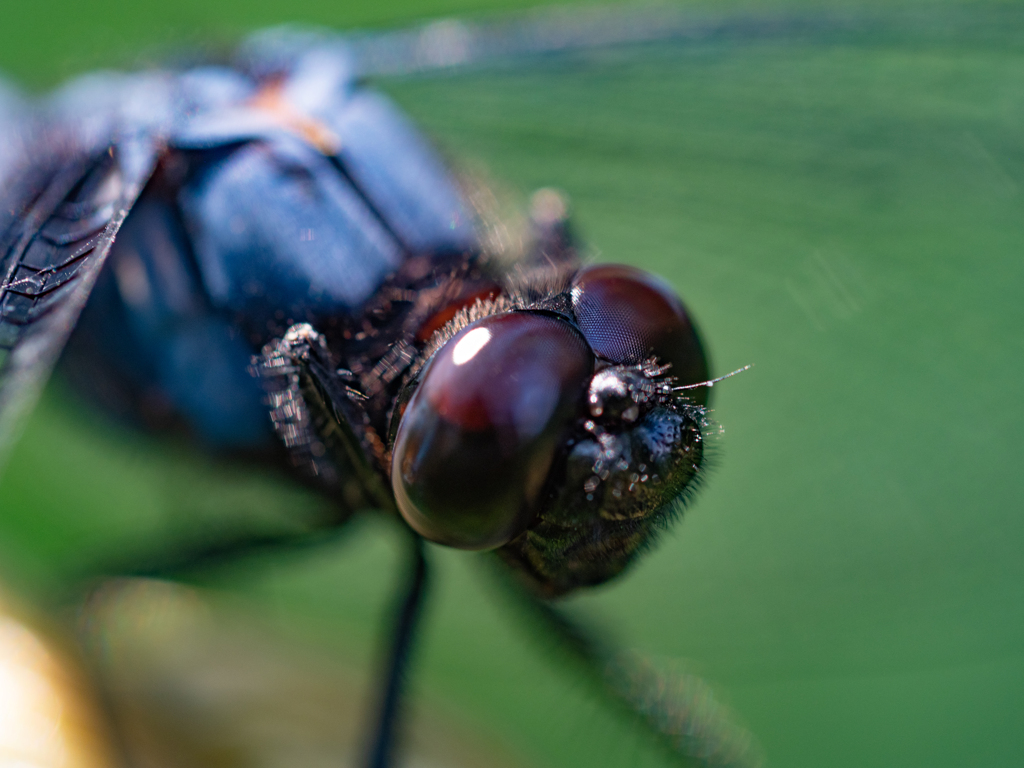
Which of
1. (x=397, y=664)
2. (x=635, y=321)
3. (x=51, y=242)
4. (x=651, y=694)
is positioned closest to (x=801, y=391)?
(x=651, y=694)

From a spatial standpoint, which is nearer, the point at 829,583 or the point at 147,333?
the point at 147,333

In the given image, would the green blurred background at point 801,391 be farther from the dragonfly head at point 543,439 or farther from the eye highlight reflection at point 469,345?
the eye highlight reflection at point 469,345

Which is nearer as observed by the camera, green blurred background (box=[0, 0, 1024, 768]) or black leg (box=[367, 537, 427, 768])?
black leg (box=[367, 537, 427, 768])

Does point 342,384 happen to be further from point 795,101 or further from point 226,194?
point 795,101

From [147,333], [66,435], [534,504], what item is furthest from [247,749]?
[66,435]

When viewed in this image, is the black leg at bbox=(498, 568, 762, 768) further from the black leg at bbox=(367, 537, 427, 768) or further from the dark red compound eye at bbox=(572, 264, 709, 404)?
the dark red compound eye at bbox=(572, 264, 709, 404)

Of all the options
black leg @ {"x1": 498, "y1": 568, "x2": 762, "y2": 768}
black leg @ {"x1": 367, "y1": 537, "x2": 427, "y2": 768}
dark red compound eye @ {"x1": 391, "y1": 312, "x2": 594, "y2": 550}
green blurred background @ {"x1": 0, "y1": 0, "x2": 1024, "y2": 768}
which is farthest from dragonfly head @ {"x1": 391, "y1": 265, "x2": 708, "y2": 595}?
green blurred background @ {"x1": 0, "y1": 0, "x2": 1024, "y2": 768}
